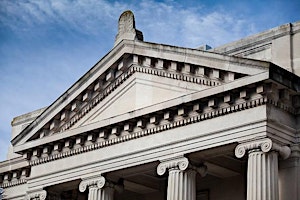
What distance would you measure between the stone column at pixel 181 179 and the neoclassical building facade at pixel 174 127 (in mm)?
37

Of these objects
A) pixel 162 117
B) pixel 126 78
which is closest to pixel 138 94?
pixel 126 78

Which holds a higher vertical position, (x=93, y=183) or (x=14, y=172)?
(x=14, y=172)

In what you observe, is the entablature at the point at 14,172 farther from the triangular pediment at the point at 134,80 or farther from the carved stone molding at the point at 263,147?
the carved stone molding at the point at 263,147

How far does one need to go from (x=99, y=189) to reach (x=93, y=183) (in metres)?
0.40

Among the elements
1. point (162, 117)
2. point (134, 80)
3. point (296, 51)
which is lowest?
point (162, 117)

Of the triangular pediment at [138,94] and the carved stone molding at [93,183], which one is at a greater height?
the triangular pediment at [138,94]

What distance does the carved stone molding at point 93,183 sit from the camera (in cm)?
3250

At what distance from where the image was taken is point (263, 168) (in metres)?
27.5

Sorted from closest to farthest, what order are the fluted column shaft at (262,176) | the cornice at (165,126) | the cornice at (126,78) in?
the fluted column shaft at (262,176)
the cornice at (165,126)
the cornice at (126,78)

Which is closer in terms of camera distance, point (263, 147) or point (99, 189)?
point (263, 147)

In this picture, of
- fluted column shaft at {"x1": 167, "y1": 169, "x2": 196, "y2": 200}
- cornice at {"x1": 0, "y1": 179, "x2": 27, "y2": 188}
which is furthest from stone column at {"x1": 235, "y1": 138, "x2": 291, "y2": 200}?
cornice at {"x1": 0, "y1": 179, "x2": 27, "y2": 188}

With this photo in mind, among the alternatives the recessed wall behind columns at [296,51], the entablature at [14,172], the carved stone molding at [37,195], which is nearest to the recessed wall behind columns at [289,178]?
the recessed wall behind columns at [296,51]

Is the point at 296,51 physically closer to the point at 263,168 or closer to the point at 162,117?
the point at 263,168

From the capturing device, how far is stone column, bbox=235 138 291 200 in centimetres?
2728
